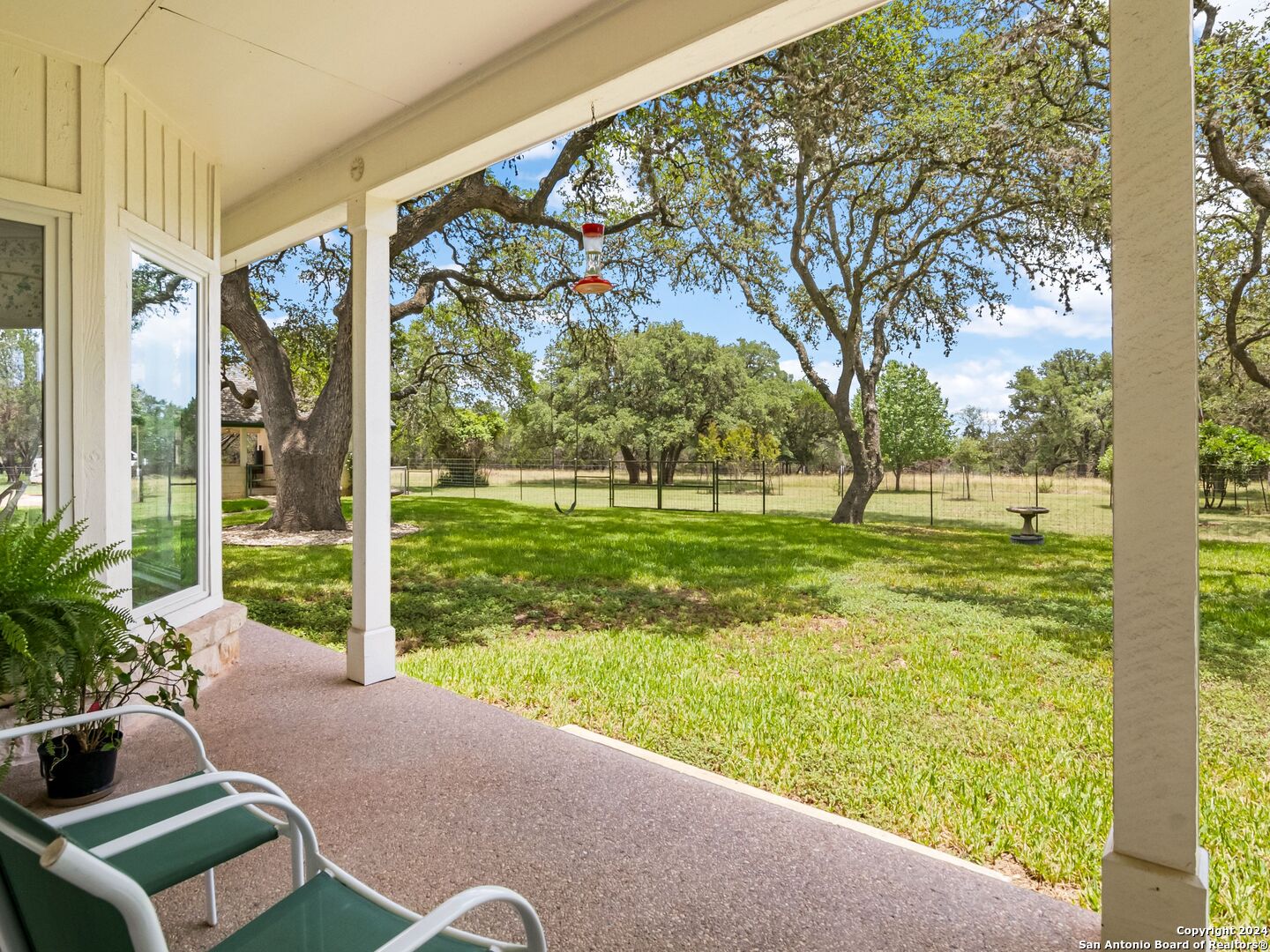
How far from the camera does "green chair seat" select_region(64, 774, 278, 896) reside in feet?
4.08

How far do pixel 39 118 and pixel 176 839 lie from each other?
9.08ft

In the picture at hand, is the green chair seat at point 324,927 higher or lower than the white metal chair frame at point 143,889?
lower

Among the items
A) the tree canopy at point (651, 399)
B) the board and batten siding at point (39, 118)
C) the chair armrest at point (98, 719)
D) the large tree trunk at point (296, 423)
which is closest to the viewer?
the chair armrest at point (98, 719)

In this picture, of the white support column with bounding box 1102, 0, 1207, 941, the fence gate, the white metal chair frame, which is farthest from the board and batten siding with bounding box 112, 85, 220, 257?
the fence gate

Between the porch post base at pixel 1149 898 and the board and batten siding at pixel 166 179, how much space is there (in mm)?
4005

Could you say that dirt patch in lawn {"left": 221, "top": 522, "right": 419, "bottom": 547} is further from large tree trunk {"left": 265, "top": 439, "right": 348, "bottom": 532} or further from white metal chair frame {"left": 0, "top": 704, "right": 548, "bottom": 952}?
white metal chair frame {"left": 0, "top": 704, "right": 548, "bottom": 952}

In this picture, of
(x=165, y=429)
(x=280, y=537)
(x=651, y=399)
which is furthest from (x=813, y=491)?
(x=165, y=429)

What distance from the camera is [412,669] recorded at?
535cm

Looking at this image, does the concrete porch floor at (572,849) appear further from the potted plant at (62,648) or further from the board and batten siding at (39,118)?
the board and batten siding at (39,118)

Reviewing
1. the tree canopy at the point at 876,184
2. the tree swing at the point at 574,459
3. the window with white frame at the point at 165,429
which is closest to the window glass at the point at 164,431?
the window with white frame at the point at 165,429

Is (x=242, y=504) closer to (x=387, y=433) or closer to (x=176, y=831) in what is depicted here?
(x=387, y=433)

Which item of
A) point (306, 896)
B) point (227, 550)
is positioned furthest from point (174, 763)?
point (227, 550)

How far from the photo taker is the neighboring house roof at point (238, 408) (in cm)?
1157

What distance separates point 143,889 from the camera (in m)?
0.88
